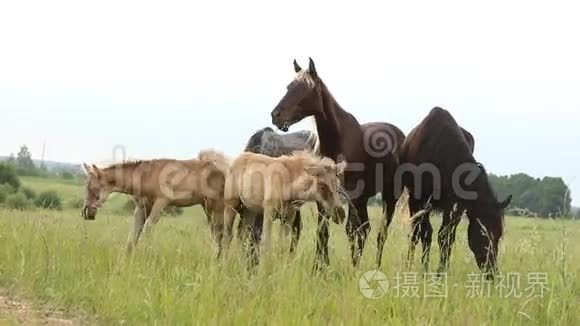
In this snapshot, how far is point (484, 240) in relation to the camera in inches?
265

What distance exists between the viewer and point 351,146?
7.80 metres

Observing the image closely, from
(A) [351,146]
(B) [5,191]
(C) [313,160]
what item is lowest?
(B) [5,191]

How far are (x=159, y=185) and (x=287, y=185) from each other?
197 cm

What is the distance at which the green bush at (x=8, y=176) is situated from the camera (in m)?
31.8

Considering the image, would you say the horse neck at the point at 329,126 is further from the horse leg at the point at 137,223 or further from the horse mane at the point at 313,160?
the horse leg at the point at 137,223

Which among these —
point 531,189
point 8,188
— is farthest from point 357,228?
point 8,188

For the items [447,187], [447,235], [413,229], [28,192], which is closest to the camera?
[413,229]

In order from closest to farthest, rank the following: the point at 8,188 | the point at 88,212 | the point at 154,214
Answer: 1. the point at 154,214
2. the point at 88,212
3. the point at 8,188

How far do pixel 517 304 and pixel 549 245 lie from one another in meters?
2.45

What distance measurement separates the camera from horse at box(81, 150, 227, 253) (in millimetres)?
8047

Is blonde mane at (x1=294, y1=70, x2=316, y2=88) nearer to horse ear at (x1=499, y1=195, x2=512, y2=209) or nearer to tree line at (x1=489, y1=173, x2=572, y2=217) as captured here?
horse ear at (x1=499, y1=195, x2=512, y2=209)

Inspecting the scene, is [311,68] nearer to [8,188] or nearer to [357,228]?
[357,228]

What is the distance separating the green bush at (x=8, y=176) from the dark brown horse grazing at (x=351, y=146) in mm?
27426

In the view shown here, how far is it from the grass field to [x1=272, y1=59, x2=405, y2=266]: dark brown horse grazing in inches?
25.2
